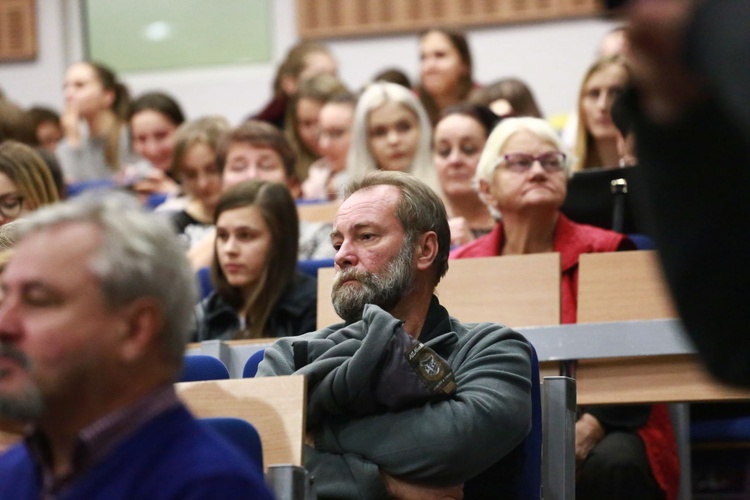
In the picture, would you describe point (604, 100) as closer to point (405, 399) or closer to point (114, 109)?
point (405, 399)

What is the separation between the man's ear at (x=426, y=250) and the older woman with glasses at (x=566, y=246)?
24.6 inches

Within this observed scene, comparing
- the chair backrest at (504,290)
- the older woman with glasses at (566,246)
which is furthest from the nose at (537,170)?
the chair backrest at (504,290)

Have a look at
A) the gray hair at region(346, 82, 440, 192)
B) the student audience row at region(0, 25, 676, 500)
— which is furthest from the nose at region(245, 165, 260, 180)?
the gray hair at region(346, 82, 440, 192)

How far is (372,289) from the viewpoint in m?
2.49

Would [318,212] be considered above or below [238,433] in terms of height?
above

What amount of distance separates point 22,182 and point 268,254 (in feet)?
2.43

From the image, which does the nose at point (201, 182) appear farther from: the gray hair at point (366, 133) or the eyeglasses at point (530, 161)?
the eyeglasses at point (530, 161)

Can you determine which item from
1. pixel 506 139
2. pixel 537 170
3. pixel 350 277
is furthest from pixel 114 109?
pixel 350 277

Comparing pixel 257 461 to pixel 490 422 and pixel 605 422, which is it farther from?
pixel 605 422

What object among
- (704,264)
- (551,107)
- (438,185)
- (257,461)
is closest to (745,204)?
(704,264)

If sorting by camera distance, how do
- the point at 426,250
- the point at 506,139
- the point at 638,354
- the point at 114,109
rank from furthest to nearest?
the point at 114,109 < the point at 506,139 < the point at 638,354 < the point at 426,250

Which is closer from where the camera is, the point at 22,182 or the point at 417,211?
the point at 417,211

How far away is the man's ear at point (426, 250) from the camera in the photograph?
2604 millimetres

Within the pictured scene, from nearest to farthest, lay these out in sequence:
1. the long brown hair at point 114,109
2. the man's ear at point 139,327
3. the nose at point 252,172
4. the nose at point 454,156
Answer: the man's ear at point 139,327
the nose at point 454,156
the nose at point 252,172
the long brown hair at point 114,109
